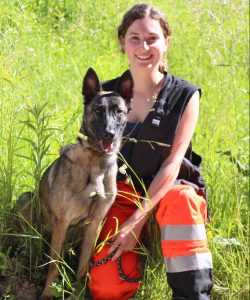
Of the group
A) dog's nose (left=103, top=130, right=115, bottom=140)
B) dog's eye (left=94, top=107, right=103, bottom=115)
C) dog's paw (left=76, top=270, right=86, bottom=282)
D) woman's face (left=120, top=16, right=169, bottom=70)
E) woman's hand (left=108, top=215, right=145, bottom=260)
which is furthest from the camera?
woman's face (left=120, top=16, right=169, bottom=70)

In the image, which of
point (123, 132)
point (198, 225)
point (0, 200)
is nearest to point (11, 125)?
point (0, 200)

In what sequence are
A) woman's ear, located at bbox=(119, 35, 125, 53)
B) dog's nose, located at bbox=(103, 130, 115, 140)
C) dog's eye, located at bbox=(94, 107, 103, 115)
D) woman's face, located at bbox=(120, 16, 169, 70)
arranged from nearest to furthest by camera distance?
dog's nose, located at bbox=(103, 130, 115, 140), dog's eye, located at bbox=(94, 107, 103, 115), woman's face, located at bbox=(120, 16, 169, 70), woman's ear, located at bbox=(119, 35, 125, 53)

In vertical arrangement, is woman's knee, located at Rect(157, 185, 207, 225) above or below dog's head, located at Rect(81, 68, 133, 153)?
below

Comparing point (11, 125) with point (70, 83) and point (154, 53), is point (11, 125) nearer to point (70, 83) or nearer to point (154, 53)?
point (154, 53)

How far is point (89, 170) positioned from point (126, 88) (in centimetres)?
50

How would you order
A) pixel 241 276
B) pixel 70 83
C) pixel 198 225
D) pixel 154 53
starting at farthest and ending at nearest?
pixel 70 83 → pixel 154 53 → pixel 241 276 → pixel 198 225

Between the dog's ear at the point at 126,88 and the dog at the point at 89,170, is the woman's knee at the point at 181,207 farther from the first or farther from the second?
the dog's ear at the point at 126,88

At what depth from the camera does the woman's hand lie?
9.56 feet

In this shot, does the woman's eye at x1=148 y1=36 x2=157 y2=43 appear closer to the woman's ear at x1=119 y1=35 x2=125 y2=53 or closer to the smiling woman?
the smiling woman

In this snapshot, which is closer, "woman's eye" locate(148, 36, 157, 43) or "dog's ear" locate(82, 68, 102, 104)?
"dog's ear" locate(82, 68, 102, 104)

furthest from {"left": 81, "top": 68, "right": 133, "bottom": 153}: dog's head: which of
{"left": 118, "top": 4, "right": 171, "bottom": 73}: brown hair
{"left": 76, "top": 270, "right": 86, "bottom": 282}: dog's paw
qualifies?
{"left": 76, "top": 270, "right": 86, "bottom": 282}: dog's paw

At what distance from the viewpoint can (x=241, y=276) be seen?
9.82ft

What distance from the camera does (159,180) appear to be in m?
2.92

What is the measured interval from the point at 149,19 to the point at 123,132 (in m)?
0.71
